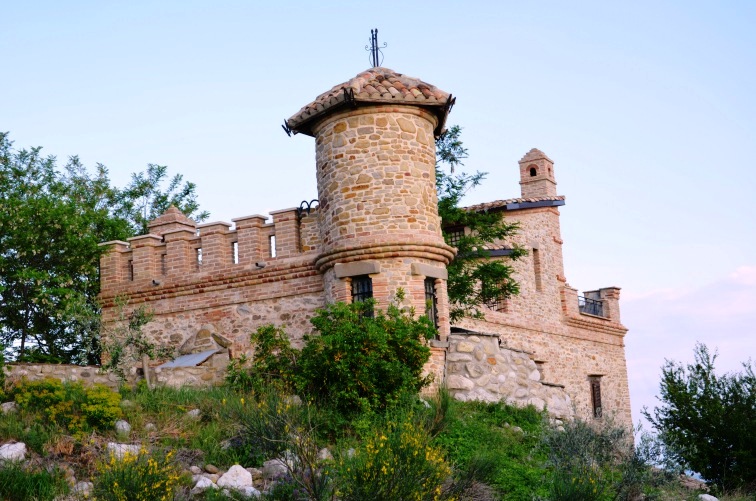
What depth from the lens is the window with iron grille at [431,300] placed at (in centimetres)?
1939

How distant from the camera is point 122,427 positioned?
15.8 metres

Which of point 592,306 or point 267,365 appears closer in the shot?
point 267,365

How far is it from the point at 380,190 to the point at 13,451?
26.2ft

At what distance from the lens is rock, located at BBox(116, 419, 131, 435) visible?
51.2 feet

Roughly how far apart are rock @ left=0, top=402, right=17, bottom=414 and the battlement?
5643 millimetres

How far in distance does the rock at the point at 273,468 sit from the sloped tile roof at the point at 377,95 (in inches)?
291

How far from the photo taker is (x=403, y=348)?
703 inches

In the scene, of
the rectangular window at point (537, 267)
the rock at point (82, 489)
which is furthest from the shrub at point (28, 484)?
the rectangular window at point (537, 267)

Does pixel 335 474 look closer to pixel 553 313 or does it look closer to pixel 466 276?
pixel 466 276

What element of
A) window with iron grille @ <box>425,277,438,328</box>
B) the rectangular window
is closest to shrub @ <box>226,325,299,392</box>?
window with iron grille @ <box>425,277,438,328</box>

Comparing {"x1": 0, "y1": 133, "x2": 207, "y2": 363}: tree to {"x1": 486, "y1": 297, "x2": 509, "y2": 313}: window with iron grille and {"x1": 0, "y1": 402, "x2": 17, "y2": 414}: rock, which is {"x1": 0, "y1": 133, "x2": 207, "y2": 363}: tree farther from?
{"x1": 486, "y1": 297, "x2": 509, "y2": 313}: window with iron grille

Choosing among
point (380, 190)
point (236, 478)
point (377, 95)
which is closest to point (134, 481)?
point (236, 478)

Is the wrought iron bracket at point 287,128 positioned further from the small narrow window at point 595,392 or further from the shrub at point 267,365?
the small narrow window at point 595,392

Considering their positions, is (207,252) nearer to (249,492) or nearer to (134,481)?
(249,492)
